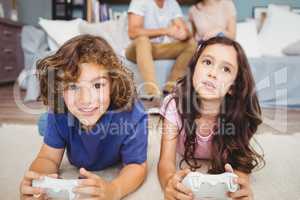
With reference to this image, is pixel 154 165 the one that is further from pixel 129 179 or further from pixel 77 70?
pixel 77 70

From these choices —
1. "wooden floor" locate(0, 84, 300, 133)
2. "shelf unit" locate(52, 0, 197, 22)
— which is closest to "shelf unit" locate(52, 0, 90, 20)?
"shelf unit" locate(52, 0, 197, 22)

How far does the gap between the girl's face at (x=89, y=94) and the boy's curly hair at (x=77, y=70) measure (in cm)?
1

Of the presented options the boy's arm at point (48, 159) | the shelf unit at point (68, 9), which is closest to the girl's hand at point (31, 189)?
the boy's arm at point (48, 159)

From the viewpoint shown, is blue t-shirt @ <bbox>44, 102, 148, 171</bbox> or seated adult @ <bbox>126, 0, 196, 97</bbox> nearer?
blue t-shirt @ <bbox>44, 102, 148, 171</bbox>

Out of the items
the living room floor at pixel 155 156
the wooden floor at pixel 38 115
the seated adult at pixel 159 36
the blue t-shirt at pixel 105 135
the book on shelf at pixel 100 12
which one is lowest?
the wooden floor at pixel 38 115

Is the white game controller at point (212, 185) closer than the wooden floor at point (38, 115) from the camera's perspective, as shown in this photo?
Yes

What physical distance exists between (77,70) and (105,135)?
0.55 ft

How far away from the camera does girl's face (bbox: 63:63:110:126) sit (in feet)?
2.19

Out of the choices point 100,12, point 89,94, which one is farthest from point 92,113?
point 100,12

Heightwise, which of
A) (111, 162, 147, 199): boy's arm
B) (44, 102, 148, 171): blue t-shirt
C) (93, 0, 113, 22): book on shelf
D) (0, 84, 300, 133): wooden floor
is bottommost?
(0, 84, 300, 133): wooden floor

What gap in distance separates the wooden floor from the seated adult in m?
0.56

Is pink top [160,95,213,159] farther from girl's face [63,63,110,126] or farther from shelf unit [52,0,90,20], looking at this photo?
Answer: shelf unit [52,0,90,20]

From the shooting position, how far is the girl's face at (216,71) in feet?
2.55

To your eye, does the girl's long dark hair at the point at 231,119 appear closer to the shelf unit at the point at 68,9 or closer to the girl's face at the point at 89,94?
the girl's face at the point at 89,94
